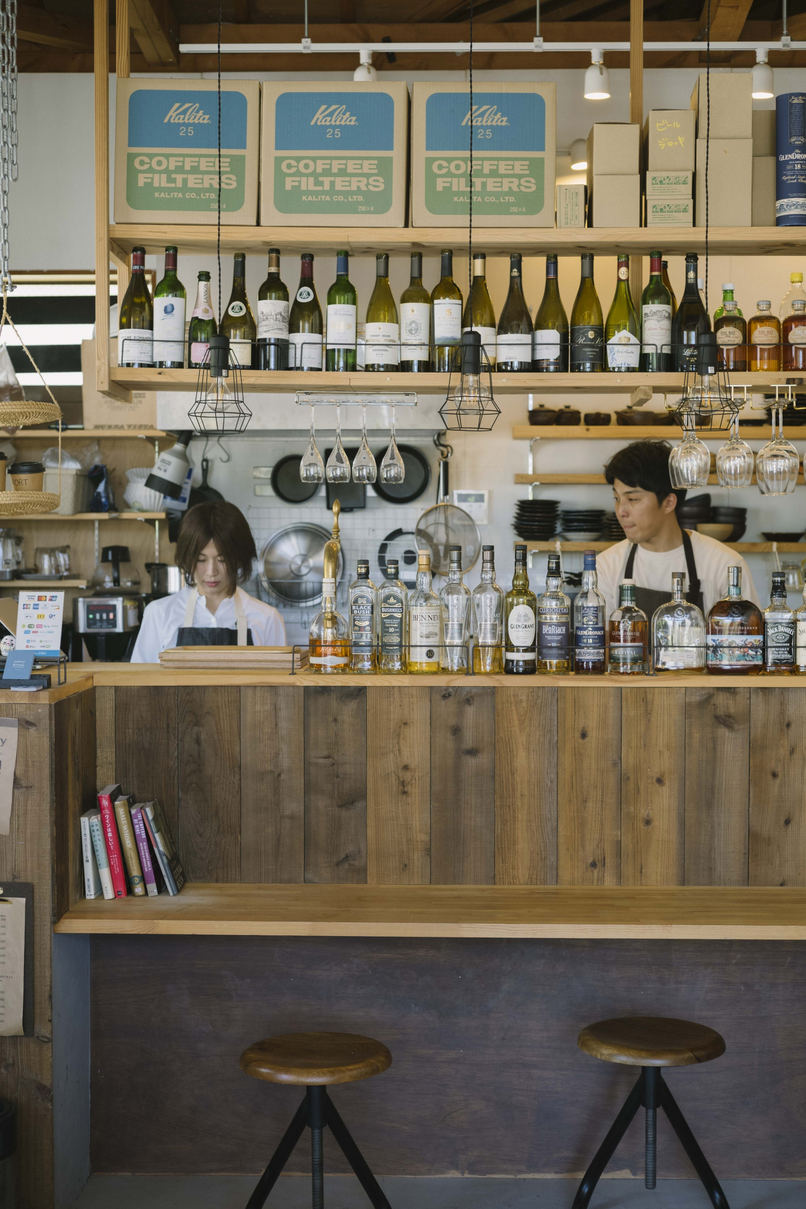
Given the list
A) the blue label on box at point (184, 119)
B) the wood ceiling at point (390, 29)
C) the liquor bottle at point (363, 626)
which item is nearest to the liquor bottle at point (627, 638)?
the liquor bottle at point (363, 626)

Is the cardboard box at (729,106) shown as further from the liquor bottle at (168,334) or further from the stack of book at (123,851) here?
the stack of book at (123,851)

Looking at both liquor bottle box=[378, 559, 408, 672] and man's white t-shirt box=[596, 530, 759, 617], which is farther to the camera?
man's white t-shirt box=[596, 530, 759, 617]

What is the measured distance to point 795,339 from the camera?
3250mm

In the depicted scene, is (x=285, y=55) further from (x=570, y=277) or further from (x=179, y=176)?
(x=179, y=176)

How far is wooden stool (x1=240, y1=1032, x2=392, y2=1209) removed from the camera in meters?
2.12

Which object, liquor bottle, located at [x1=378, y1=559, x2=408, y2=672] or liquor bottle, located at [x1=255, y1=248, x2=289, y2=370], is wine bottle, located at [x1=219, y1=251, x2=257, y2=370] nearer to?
liquor bottle, located at [x1=255, y1=248, x2=289, y2=370]

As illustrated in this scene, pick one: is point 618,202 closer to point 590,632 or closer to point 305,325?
point 305,325

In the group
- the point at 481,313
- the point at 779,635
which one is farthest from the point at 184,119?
the point at 779,635

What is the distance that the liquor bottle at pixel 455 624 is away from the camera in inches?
103

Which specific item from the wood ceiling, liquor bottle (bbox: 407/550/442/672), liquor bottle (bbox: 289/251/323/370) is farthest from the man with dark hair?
the wood ceiling

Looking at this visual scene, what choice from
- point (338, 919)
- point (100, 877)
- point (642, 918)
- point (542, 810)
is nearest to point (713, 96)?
point (542, 810)

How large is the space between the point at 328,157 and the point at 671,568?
1.74 m

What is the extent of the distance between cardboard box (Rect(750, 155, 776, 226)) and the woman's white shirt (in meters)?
2.07

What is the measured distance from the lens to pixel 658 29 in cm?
518
